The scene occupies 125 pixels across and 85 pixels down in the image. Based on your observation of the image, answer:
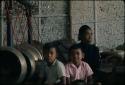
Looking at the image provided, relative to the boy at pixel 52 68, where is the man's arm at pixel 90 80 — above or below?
below

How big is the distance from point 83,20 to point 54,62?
1151cm

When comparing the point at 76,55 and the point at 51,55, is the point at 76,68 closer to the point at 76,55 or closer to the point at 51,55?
the point at 76,55

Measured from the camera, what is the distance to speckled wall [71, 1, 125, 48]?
15953 mm

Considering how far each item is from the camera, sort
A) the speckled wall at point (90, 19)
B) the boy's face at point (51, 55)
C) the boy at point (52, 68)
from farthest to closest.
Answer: the speckled wall at point (90, 19) → the boy's face at point (51, 55) → the boy at point (52, 68)

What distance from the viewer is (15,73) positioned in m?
3.97

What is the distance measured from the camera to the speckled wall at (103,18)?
16.0 meters

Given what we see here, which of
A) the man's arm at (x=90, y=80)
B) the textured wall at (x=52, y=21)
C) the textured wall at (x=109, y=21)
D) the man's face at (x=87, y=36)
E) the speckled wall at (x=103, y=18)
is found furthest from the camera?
the textured wall at (x=109, y=21)

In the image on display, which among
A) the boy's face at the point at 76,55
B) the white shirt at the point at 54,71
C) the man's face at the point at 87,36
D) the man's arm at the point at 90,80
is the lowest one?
the man's arm at the point at 90,80

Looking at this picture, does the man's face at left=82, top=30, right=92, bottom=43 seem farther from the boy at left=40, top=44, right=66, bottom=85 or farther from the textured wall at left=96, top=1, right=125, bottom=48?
the textured wall at left=96, top=1, right=125, bottom=48

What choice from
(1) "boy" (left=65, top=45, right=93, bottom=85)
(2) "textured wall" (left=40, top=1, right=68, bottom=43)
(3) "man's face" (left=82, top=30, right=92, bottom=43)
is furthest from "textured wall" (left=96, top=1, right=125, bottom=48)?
(1) "boy" (left=65, top=45, right=93, bottom=85)

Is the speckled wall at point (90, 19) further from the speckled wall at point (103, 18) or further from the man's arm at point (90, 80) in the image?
the man's arm at point (90, 80)

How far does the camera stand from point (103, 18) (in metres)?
16.2

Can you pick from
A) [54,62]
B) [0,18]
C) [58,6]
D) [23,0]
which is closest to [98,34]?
[58,6]

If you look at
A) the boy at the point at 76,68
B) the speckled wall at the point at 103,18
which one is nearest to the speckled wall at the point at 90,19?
the speckled wall at the point at 103,18
